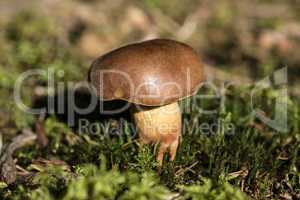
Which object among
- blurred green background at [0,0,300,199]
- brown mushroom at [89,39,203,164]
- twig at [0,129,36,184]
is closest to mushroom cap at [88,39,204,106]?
brown mushroom at [89,39,203,164]

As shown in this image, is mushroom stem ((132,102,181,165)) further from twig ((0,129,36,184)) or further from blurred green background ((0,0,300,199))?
twig ((0,129,36,184))

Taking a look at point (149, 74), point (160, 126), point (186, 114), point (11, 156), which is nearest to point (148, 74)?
point (149, 74)

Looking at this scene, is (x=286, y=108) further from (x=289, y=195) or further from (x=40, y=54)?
(x=40, y=54)

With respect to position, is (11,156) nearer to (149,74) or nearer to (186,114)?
(149,74)

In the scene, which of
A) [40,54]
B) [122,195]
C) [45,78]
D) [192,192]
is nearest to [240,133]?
[192,192]

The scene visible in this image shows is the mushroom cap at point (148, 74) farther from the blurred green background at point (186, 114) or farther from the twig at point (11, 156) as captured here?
the twig at point (11, 156)

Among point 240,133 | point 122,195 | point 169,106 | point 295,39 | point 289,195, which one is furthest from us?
point 295,39
